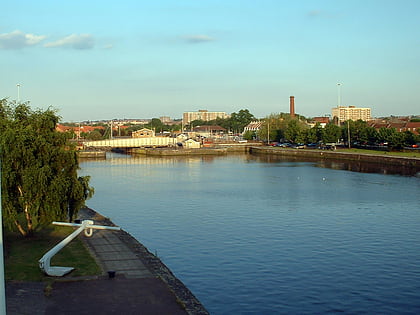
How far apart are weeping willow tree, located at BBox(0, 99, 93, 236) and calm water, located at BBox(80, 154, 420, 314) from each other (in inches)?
206

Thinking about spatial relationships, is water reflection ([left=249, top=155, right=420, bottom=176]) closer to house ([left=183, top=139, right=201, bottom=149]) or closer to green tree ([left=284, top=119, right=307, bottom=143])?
green tree ([left=284, top=119, right=307, bottom=143])

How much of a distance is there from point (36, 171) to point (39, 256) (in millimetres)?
3982

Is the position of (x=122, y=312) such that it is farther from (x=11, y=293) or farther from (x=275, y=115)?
(x=275, y=115)

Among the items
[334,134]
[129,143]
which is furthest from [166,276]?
[129,143]

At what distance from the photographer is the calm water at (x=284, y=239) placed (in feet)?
62.0

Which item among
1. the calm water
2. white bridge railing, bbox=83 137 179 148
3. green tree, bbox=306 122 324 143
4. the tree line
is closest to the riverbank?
the tree line

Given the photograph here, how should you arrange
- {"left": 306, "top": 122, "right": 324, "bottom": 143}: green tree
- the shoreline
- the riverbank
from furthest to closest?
{"left": 306, "top": 122, "right": 324, "bottom": 143}: green tree → the riverbank → the shoreline

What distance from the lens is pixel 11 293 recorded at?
15672mm

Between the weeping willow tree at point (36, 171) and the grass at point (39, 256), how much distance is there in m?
0.72

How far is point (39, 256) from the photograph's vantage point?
20125 mm

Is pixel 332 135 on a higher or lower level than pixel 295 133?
lower

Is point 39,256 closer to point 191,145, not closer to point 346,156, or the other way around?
point 346,156

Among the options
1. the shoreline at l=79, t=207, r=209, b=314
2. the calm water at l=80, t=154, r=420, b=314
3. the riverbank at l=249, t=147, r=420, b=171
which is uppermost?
the riverbank at l=249, t=147, r=420, b=171

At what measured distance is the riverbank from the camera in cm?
6993
